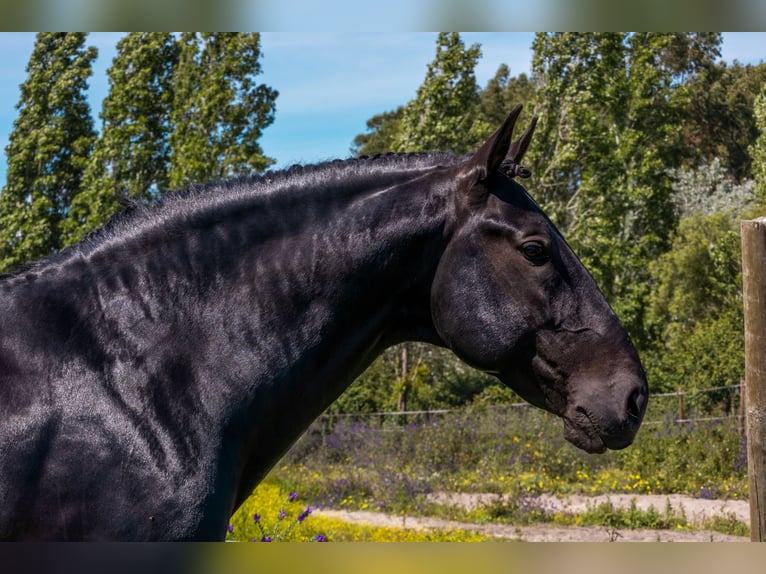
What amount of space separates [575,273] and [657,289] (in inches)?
742

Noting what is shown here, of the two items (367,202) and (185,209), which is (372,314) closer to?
(367,202)

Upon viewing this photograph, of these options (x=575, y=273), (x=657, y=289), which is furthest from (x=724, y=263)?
(x=575, y=273)

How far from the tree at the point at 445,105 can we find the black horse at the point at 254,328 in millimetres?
11506

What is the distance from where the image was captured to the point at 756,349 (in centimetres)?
357

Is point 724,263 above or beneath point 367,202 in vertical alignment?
beneath

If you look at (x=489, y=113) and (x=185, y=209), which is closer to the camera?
(x=185, y=209)

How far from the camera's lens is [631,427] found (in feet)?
7.30

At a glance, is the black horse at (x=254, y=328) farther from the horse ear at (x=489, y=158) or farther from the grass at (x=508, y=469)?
the grass at (x=508, y=469)

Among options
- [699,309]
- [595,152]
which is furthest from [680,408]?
[699,309]

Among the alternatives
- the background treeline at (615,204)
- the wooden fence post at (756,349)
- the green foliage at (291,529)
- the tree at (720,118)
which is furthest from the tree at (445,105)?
the tree at (720,118)

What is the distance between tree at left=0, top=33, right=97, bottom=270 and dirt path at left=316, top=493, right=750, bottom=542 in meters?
8.29

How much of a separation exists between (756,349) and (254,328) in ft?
7.87

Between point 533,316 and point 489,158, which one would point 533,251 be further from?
point 489,158

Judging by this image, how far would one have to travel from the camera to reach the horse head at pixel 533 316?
2.23 m
